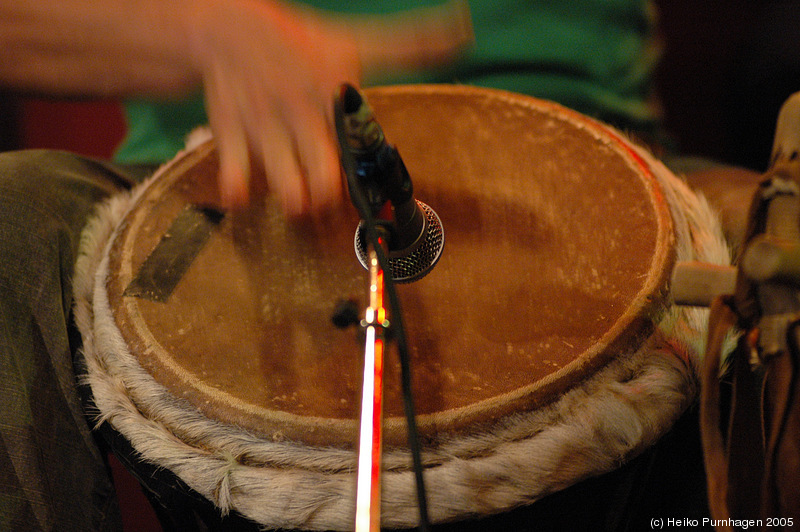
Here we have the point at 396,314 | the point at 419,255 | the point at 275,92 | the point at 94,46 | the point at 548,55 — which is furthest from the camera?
the point at 548,55

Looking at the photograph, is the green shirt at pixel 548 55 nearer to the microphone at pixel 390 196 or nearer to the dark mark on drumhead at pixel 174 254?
the dark mark on drumhead at pixel 174 254

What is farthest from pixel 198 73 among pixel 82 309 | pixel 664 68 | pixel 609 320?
pixel 664 68

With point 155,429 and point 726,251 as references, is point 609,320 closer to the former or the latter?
point 726,251

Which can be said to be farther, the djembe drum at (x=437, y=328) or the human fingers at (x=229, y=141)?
the human fingers at (x=229, y=141)

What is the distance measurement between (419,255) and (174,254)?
283 mm

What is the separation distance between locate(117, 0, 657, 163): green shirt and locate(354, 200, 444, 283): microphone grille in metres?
0.56

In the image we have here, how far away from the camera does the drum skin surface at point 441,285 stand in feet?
1.65

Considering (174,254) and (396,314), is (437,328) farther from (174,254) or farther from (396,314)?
(174,254)

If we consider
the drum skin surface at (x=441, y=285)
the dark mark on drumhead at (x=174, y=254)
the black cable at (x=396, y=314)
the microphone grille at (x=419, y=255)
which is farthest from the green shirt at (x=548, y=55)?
the black cable at (x=396, y=314)

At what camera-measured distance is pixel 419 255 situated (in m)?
0.53

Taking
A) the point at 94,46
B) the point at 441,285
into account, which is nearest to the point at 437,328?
the point at 441,285

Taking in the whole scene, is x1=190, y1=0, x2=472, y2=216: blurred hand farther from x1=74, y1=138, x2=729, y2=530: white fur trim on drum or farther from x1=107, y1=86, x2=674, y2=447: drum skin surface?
x1=74, y1=138, x2=729, y2=530: white fur trim on drum

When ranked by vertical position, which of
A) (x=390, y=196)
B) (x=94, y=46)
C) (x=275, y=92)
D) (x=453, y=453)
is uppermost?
(x=94, y=46)

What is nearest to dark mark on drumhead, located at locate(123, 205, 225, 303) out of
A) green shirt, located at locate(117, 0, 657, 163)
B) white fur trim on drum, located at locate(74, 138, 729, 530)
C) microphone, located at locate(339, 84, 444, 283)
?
white fur trim on drum, located at locate(74, 138, 729, 530)
